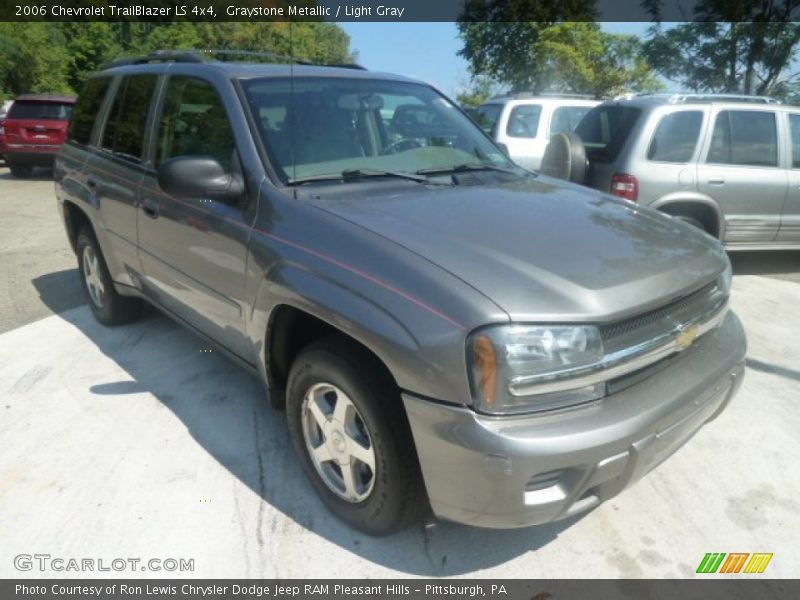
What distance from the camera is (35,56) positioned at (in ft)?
77.3

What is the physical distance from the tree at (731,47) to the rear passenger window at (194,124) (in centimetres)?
1685

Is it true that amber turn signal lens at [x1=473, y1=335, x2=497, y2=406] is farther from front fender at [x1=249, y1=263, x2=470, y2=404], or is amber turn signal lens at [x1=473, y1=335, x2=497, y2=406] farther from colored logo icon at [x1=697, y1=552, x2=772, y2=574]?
colored logo icon at [x1=697, y1=552, x2=772, y2=574]

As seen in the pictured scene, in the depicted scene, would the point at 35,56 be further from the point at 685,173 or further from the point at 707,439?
the point at 707,439

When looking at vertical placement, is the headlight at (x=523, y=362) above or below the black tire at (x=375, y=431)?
above

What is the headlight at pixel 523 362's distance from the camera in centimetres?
200

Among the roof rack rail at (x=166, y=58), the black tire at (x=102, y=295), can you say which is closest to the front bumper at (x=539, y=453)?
the roof rack rail at (x=166, y=58)

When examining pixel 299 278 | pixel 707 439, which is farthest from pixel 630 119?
pixel 299 278

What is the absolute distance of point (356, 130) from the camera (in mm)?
3240

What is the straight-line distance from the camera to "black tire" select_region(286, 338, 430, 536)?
7.51 ft

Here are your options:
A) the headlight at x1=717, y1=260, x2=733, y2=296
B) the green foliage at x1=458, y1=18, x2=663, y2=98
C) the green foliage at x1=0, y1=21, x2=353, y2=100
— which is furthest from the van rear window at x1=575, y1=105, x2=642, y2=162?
the green foliage at x1=458, y1=18, x2=663, y2=98

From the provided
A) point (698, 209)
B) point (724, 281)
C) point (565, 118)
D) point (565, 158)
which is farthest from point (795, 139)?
point (724, 281)

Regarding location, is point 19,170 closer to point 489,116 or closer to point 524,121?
point 489,116

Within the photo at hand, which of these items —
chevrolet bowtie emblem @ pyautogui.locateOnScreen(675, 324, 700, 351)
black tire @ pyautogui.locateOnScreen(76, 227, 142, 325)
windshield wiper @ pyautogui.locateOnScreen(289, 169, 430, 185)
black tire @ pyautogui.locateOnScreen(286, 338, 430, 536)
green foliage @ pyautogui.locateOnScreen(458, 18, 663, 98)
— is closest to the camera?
black tire @ pyautogui.locateOnScreen(286, 338, 430, 536)

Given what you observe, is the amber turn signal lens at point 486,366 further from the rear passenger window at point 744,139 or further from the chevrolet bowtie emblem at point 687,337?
the rear passenger window at point 744,139
